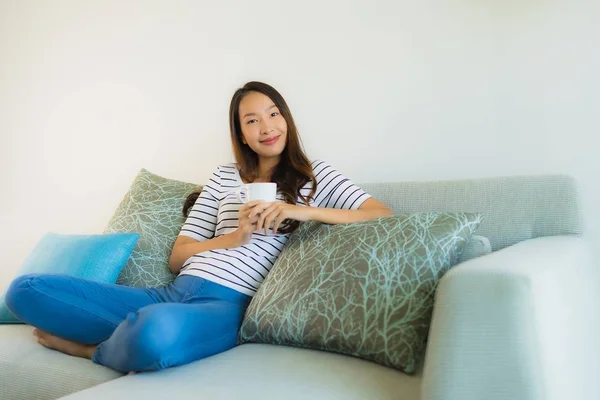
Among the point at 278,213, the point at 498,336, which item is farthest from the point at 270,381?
the point at 278,213

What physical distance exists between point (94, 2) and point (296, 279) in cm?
196

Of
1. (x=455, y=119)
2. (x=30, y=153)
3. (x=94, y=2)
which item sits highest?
(x=94, y=2)

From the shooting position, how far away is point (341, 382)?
3.27 ft

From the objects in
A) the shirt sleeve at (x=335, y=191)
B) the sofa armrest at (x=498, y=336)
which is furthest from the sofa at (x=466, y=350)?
the shirt sleeve at (x=335, y=191)

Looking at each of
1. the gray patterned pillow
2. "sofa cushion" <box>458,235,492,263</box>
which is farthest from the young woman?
"sofa cushion" <box>458,235,492,263</box>

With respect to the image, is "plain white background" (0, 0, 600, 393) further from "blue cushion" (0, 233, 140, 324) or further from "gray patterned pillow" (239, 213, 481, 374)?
"blue cushion" (0, 233, 140, 324)

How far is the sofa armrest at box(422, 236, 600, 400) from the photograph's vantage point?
0.80 metres

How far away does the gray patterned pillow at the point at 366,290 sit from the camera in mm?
1124

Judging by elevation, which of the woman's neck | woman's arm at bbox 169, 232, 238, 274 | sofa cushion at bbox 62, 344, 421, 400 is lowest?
sofa cushion at bbox 62, 344, 421, 400

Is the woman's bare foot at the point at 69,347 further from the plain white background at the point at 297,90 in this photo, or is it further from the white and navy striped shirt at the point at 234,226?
the plain white background at the point at 297,90

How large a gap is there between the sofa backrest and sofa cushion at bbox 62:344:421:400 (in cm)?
52

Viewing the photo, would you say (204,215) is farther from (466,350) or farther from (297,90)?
(466,350)

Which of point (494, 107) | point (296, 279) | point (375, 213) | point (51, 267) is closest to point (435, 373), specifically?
point (296, 279)

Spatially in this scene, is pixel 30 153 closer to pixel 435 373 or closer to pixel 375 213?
pixel 375 213
